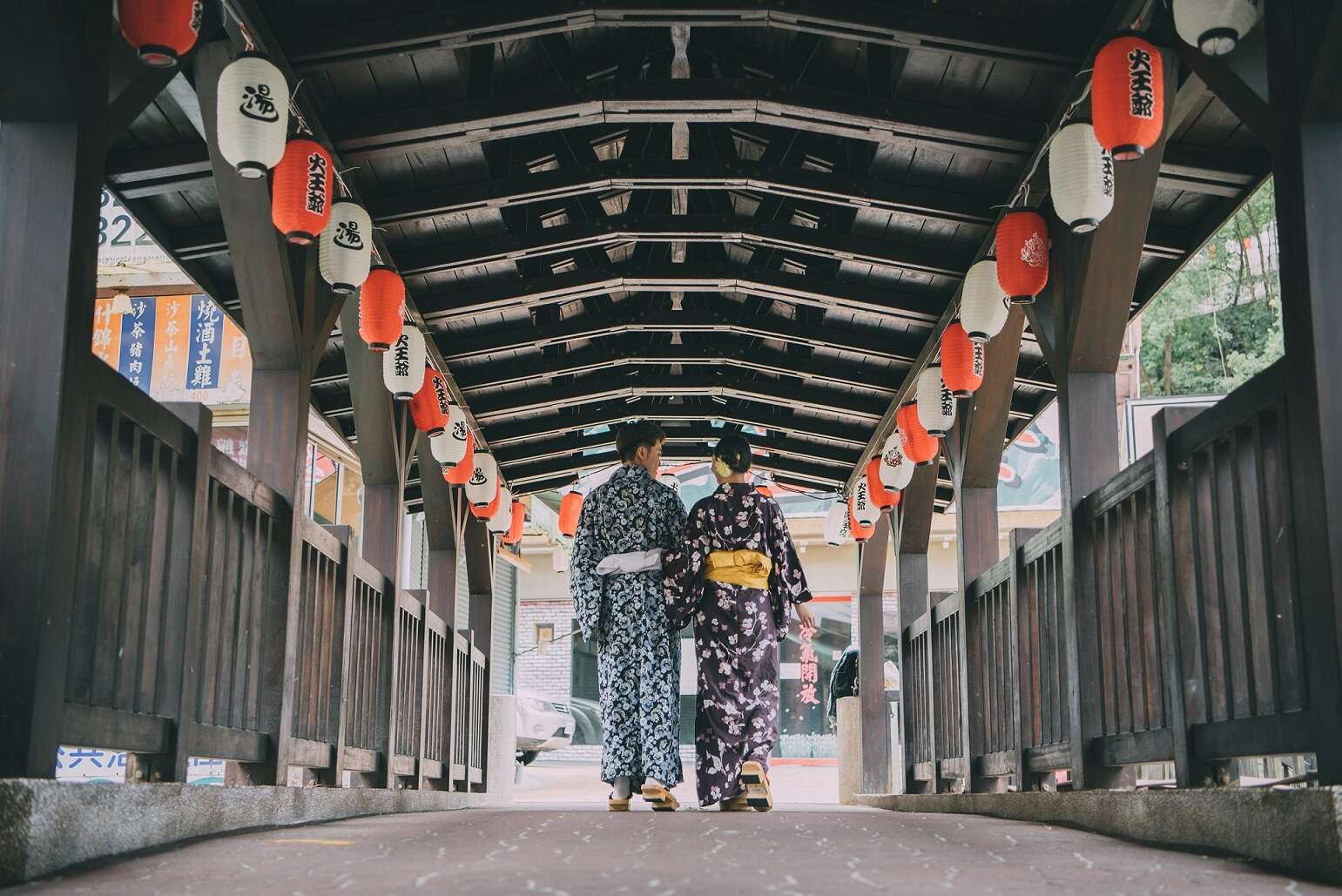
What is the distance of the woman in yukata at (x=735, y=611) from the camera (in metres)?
7.15

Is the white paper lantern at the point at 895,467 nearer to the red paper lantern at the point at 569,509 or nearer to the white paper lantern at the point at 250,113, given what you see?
the red paper lantern at the point at 569,509

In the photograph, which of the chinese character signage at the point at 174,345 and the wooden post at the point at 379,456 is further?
the chinese character signage at the point at 174,345

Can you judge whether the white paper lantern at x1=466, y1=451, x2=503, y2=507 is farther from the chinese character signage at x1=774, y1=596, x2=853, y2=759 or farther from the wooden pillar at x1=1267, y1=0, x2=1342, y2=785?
the chinese character signage at x1=774, y1=596, x2=853, y2=759

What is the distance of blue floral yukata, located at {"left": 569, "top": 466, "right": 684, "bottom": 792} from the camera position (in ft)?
24.6

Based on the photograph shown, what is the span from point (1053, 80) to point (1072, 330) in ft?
4.39

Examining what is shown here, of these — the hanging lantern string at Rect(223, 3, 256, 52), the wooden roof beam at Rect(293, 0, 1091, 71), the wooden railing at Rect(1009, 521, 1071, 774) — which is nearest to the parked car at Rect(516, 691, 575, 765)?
the wooden railing at Rect(1009, 521, 1071, 774)

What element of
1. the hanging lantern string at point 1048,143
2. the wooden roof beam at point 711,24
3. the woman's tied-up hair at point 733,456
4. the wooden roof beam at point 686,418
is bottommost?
the woman's tied-up hair at point 733,456

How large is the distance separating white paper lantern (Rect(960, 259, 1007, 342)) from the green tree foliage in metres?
17.1

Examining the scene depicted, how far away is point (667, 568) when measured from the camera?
24.1ft

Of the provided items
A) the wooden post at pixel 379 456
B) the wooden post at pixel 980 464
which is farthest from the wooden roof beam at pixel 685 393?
the wooden post at pixel 980 464

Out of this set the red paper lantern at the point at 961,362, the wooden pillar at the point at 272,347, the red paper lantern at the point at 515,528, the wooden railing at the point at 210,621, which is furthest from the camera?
the red paper lantern at the point at 515,528

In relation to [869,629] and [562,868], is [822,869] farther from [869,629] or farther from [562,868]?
[869,629]

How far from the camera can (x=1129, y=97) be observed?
5457 millimetres

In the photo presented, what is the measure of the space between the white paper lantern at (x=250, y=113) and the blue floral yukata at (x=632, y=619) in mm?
2781
